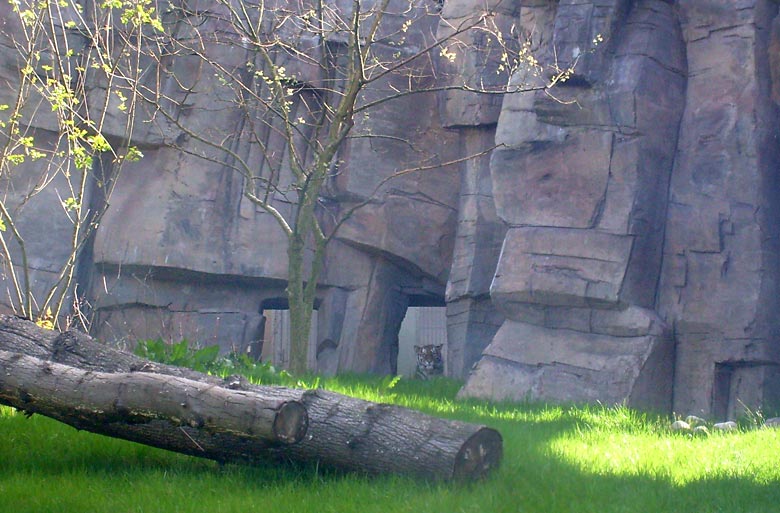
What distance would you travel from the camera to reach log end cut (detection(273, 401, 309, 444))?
434 centimetres

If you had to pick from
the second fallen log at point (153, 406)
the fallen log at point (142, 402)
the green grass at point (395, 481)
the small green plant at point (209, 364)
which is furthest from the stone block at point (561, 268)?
the fallen log at point (142, 402)

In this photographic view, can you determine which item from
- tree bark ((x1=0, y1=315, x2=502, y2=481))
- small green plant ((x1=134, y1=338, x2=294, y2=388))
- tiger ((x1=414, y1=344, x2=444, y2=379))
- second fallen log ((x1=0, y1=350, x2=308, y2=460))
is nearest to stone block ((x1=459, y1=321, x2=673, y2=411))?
small green plant ((x1=134, y1=338, x2=294, y2=388))

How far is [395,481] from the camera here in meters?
4.57

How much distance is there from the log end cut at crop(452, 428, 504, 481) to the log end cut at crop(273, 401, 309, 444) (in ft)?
2.46

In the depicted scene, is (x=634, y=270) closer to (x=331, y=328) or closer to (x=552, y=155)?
(x=552, y=155)

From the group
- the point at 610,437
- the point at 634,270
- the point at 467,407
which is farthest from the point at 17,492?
the point at 634,270

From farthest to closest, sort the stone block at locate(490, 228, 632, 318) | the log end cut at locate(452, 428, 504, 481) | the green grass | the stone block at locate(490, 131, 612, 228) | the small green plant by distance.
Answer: the stone block at locate(490, 131, 612, 228)
the stone block at locate(490, 228, 632, 318)
the small green plant
the log end cut at locate(452, 428, 504, 481)
the green grass

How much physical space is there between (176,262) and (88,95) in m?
2.59

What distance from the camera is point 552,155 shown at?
1044cm

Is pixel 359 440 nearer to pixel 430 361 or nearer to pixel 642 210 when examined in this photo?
pixel 642 210

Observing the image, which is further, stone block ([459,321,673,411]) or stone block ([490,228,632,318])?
stone block ([490,228,632,318])

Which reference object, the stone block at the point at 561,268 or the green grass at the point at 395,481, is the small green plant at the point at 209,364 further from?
Result: the stone block at the point at 561,268

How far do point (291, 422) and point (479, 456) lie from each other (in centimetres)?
97

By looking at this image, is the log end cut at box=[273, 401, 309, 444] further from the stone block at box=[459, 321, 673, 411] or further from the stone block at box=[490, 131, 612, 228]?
the stone block at box=[490, 131, 612, 228]
